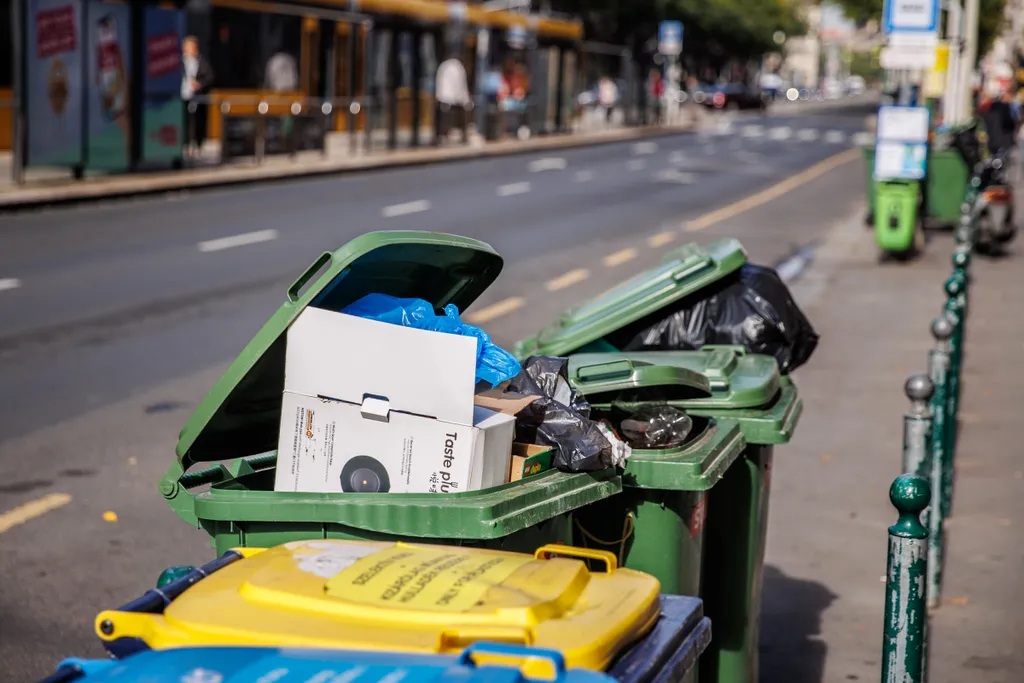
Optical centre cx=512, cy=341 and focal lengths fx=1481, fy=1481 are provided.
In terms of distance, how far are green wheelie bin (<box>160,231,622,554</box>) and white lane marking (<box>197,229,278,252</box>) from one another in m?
12.1

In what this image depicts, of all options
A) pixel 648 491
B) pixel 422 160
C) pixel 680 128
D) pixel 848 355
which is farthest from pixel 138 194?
pixel 680 128

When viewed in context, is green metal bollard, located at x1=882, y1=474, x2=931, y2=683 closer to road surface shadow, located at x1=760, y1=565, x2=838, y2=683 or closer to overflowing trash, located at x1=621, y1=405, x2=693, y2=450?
overflowing trash, located at x1=621, y1=405, x2=693, y2=450

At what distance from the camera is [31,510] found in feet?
20.7

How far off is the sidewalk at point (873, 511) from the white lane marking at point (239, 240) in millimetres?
6256

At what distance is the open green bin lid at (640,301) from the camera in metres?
4.86

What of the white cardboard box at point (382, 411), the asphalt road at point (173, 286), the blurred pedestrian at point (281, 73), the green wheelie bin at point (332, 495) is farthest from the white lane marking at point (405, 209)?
the white cardboard box at point (382, 411)

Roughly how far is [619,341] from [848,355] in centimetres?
607

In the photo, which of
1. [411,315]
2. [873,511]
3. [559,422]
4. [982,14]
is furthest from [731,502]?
[982,14]

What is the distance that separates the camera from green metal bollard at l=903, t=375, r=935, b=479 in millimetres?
4820

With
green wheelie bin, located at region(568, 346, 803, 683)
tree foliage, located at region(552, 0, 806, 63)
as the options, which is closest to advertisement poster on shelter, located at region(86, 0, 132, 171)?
green wheelie bin, located at region(568, 346, 803, 683)

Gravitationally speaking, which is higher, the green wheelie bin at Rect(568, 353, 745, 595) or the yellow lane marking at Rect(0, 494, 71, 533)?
the green wheelie bin at Rect(568, 353, 745, 595)

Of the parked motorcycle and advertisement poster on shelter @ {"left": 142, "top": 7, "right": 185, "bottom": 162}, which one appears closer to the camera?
the parked motorcycle

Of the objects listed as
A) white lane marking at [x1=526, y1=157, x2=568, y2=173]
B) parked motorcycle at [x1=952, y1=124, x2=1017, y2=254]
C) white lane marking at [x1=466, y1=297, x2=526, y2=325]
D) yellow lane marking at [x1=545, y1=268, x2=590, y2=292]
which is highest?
parked motorcycle at [x1=952, y1=124, x2=1017, y2=254]

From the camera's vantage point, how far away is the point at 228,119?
83.9 ft
